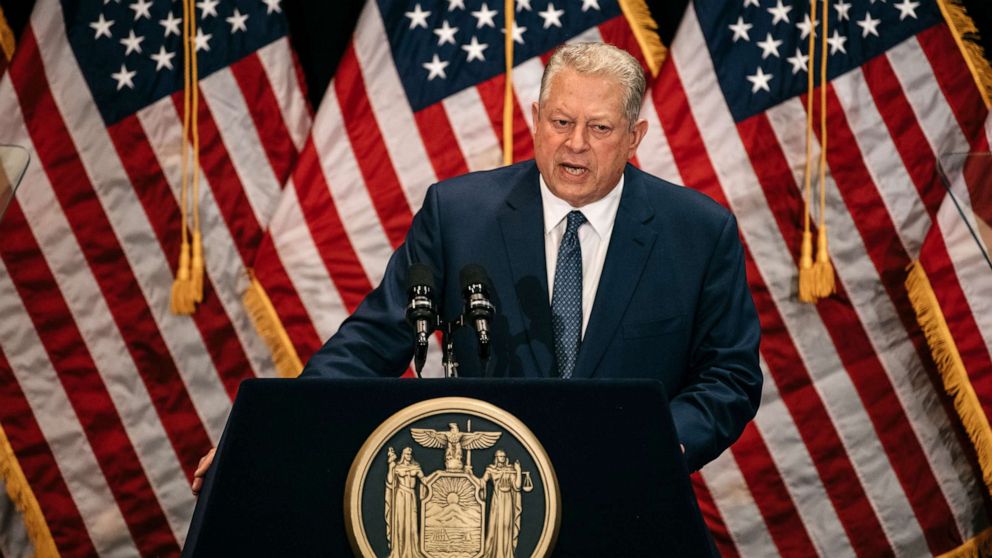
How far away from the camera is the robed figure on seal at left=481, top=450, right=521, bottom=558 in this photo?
1418mm

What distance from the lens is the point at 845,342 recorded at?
12.6 ft

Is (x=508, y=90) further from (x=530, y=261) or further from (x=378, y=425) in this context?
(x=378, y=425)

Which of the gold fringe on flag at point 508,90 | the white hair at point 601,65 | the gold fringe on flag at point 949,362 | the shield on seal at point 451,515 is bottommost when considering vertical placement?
the gold fringe on flag at point 949,362

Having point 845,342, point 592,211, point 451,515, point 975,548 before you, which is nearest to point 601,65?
point 592,211

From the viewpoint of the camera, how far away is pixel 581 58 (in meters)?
2.23

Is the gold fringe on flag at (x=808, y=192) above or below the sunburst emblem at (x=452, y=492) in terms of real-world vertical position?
above

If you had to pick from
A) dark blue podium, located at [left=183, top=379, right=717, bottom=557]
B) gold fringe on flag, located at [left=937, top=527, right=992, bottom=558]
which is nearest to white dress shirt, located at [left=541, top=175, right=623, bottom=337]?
dark blue podium, located at [left=183, top=379, right=717, bottom=557]

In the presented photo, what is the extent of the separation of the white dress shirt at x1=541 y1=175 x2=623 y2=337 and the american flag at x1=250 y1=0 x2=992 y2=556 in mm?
1585

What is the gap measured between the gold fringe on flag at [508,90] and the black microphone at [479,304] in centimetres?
211

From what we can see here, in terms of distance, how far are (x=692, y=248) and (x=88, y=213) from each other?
2432 mm

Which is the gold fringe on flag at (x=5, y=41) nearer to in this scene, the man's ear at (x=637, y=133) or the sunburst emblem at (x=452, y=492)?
the man's ear at (x=637, y=133)

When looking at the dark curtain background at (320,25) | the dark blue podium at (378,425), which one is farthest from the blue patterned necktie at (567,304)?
the dark curtain background at (320,25)

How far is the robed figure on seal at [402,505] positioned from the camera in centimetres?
141

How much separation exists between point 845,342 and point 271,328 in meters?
1.98
